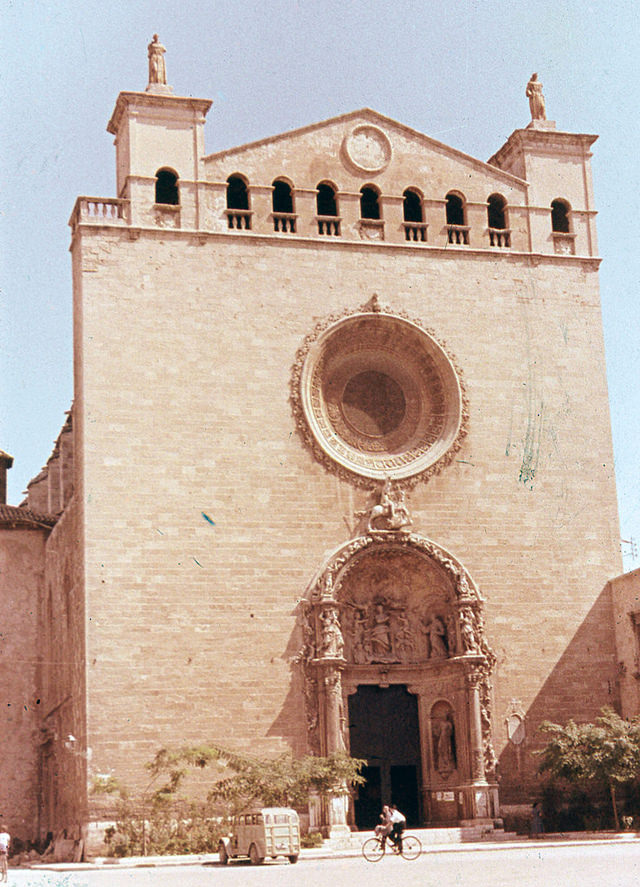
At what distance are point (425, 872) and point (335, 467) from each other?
11.8 metres

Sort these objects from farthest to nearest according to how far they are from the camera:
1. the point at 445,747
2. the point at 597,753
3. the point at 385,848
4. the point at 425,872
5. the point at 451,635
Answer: the point at 451,635 → the point at 445,747 → the point at 597,753 → the point at 385,848 → the point at 425,872

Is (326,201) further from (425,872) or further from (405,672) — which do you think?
(425,872)

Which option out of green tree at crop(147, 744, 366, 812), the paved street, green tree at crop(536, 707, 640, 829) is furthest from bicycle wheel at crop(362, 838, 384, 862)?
green tree at crop(536, 707, 640, 829)

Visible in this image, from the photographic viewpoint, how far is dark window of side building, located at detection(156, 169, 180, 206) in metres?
30.9

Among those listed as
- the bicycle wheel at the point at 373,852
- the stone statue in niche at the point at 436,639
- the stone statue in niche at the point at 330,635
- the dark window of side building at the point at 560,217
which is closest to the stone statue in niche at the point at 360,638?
the stone statue in niche at the point at 330,635

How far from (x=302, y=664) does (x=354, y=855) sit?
4.81 metres

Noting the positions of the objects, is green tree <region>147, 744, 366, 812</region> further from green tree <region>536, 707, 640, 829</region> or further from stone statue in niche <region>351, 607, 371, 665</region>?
green tree <region>536, 707, 640, 829</region>

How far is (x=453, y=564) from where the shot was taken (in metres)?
29.7

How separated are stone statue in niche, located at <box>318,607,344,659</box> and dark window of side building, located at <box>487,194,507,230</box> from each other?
10.5 meters

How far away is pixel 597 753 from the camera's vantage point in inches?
1082

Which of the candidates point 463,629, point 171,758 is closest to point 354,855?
point 171,758

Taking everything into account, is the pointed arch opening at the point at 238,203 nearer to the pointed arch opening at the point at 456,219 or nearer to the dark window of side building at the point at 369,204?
the dark window of side building at the point at 369,204

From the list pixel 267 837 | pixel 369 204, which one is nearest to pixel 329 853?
pixel 267 837

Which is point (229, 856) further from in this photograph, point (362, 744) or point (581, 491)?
point (581, 491)
